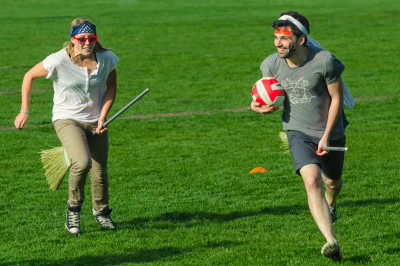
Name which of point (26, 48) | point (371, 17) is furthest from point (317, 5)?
point (26, 48)

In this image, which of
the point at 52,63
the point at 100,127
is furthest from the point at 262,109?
the point at 52,63

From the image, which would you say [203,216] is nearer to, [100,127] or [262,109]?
[100,127]

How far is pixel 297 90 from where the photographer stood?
6.80m

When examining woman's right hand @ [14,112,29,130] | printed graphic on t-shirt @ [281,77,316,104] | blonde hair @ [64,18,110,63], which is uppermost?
blonde hair @ [64,18,110,63]

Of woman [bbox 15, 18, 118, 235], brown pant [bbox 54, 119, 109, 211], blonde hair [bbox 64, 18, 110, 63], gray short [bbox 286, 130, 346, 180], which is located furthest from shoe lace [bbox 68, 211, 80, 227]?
gray short [bbox 286, 130, 346, 180]

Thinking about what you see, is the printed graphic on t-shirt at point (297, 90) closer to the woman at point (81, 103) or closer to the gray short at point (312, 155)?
the gray short at point (312, 155)

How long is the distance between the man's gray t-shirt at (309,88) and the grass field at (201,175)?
3.78 feet

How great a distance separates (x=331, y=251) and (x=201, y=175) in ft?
14.7

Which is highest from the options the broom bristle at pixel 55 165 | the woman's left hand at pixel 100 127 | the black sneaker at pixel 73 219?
the woman's left hand at pixel 100 127

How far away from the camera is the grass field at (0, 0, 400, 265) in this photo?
282 inches

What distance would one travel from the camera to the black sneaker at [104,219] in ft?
25.9

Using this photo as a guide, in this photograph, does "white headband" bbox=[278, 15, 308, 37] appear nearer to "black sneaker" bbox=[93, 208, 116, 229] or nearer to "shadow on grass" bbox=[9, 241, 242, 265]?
"shadow on grass" bbox=[9, 241, 242, 265]

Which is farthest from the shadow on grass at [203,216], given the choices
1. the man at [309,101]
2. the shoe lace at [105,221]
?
the man at [309,101]

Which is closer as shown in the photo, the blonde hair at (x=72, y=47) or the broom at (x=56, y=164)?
the blonde hair at (x=72, y=47)
